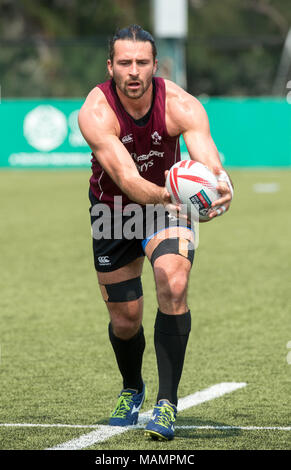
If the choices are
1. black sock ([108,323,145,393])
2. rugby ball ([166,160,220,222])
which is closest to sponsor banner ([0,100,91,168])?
black sock ([108,323,145,393])

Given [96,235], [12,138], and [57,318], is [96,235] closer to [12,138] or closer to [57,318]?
[57,318]

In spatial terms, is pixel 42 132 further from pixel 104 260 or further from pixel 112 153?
pixel 112 153

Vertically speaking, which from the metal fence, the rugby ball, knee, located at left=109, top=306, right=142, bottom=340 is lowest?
the metal fence

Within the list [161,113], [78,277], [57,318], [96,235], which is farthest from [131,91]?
[78,277]

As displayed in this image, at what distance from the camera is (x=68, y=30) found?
49.0 metres

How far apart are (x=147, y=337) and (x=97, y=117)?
325 cm

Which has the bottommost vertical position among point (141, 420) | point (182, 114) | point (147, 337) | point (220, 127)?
point (220, 127)

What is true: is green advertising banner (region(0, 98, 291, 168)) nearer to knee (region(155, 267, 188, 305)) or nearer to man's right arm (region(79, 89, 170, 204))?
man's right arm (region(79, 89, 170, 204))

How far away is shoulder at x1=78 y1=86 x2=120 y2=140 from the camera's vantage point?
17.4 ft

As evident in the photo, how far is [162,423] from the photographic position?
5.05 meters

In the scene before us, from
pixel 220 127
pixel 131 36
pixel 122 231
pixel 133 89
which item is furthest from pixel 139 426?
pixel 220 127

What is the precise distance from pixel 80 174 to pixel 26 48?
8.34 metres

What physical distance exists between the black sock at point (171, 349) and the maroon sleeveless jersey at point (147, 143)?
761 mm

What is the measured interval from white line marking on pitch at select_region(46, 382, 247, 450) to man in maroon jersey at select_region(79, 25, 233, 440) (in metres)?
0.10
